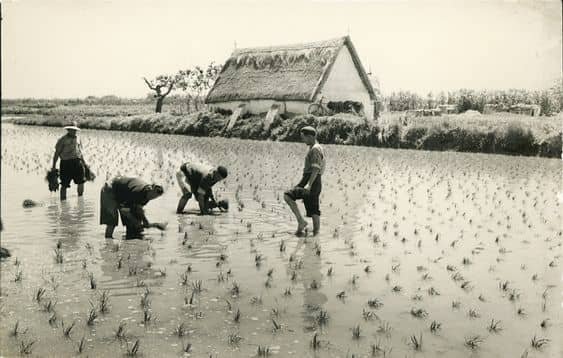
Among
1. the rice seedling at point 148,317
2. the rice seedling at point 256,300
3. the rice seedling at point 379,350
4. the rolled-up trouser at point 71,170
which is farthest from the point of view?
the rolled-up trouser at point 71,170

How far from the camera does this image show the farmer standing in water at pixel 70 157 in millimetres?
7922

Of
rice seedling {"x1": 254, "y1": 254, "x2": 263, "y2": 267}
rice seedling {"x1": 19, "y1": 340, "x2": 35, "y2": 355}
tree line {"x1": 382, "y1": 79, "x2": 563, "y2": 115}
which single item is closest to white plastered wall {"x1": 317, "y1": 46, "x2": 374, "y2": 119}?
tree line {"x1": 382, "y1": 79, "x2": 563, "y2": 115}

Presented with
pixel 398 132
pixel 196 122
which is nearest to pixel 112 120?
pixel 196 122

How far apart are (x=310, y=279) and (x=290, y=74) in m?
19.6

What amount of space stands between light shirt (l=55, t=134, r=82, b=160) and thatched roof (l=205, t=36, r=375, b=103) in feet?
48.8

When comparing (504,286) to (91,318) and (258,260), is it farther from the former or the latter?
(91,318)

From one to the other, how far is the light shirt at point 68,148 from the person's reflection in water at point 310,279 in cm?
400

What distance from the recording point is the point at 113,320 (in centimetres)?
373

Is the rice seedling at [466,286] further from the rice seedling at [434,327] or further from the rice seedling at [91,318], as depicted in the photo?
the rice seedling at [91,318]

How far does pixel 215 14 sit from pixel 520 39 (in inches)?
139

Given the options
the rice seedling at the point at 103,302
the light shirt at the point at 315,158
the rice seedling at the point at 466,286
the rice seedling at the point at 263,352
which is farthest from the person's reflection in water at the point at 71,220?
the rice seedling at the point at 466,286

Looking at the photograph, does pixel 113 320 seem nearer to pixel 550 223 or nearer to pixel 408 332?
pixel 408 332

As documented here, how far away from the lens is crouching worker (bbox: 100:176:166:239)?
551 cm

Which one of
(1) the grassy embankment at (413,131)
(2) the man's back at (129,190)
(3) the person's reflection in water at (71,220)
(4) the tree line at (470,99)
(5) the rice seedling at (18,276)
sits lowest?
(5) the rice seedling at (18,276)
